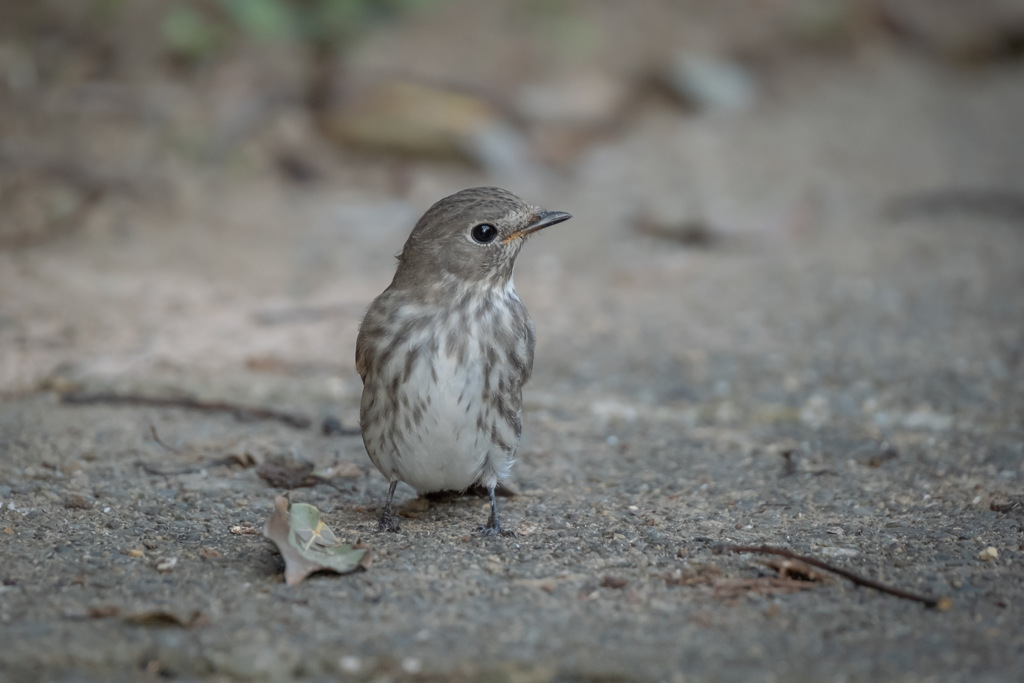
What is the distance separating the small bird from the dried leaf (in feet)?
Result: 1.55

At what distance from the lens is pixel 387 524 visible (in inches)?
156

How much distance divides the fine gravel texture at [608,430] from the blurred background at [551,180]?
4cm

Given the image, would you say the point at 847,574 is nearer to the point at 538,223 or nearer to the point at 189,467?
the point at 538,223

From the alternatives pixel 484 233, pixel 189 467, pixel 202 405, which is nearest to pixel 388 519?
pixel 189 467

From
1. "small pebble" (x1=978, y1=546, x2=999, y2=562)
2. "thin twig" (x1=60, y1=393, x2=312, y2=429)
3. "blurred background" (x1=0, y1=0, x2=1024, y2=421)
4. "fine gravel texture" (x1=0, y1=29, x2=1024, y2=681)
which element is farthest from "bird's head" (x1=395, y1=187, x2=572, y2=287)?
"small pebble" (x1=978, y1=546, x2=999, y2=562)

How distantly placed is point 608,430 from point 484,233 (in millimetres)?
1390

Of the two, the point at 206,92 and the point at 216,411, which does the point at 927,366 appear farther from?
the point at 206,92

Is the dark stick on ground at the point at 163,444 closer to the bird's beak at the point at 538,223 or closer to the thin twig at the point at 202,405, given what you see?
the thin twig at the point at 202,405

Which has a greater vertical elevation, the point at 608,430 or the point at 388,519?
the point at 608,430

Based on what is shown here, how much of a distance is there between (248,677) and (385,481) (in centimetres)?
168

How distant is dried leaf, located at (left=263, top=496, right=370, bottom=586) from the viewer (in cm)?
337

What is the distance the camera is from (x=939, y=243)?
293 inches

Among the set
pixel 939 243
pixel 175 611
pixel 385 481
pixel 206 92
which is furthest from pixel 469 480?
pixel 206 92

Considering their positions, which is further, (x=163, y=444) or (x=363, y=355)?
(x=163, y=444)
